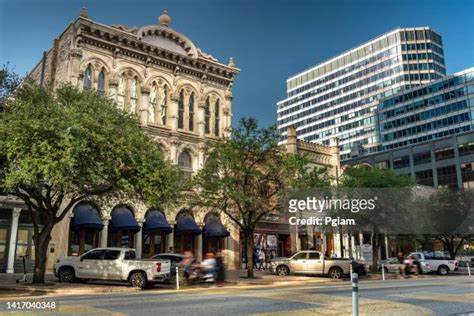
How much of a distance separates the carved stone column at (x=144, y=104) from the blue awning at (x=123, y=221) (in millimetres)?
6806

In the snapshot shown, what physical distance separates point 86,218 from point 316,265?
1496 cm

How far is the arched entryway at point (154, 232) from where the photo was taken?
30.3m

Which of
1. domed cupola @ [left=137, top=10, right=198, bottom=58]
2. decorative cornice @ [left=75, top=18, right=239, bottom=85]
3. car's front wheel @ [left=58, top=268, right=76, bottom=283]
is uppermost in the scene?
domed cupola @ [left=137, top=10, right=198, bottom=58]

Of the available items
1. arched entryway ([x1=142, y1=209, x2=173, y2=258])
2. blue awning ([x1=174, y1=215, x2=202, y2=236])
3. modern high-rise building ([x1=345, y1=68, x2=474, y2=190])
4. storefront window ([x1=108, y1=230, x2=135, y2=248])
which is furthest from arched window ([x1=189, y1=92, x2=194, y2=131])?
modern high-rise building ([x1=345, y1=68, x2=474, y2=190])

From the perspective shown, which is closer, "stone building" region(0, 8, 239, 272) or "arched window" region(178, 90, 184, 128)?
"stone building" region(0, 8, 239, 272)

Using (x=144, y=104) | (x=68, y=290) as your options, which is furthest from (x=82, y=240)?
(x=68, y=290)

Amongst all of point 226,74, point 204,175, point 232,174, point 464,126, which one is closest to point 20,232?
point 204,175

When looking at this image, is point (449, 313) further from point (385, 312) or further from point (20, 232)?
point (20, 232)

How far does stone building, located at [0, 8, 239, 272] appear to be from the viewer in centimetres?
2752

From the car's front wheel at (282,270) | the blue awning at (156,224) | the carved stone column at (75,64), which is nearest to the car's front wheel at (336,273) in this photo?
the car's front wheel at (282,270)

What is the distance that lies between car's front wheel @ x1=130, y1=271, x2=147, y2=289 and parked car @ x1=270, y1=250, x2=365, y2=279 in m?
11.5

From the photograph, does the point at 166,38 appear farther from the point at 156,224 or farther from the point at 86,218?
the point at 86,218

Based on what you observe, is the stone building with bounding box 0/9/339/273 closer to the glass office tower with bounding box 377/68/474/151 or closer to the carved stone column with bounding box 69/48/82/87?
the carved stone column with bounding box 69/48/82/87

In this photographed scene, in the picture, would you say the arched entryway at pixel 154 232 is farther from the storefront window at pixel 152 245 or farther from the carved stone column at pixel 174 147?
the carved stone column at pixel 174 147
